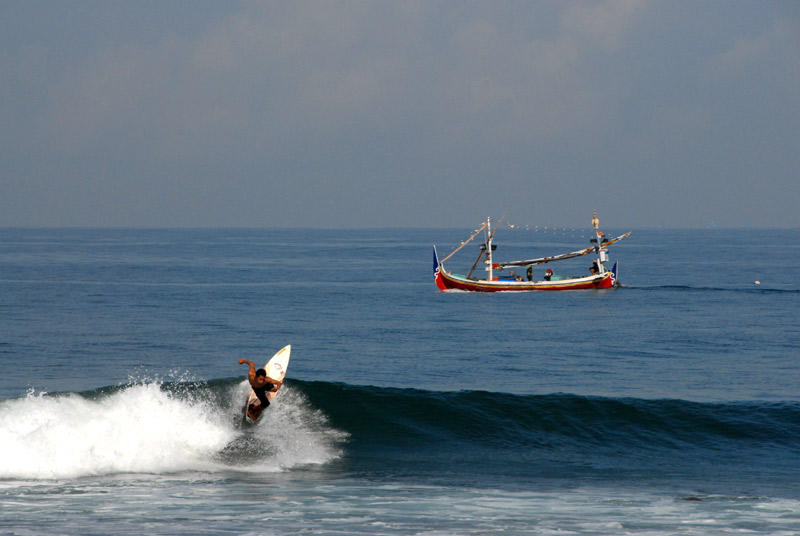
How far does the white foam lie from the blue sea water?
5 centimetres

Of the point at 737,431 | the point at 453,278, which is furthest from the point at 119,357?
the point at 453,278

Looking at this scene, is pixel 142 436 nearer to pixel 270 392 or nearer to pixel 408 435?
pixel 270 392

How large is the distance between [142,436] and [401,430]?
6.97 metres

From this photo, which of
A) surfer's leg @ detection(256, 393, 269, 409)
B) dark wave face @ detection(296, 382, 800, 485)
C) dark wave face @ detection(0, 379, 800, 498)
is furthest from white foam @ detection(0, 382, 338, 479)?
dark wave face @ detection(296, 382, 800, 485)

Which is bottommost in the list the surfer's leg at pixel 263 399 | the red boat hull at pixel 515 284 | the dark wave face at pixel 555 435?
the dark wave face at pixel 555 435

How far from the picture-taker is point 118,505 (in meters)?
15.0

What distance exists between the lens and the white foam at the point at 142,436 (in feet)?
58.5

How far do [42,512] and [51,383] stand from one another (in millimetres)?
14711

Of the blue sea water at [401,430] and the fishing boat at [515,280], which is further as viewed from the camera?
the fishing boat at [515,280]

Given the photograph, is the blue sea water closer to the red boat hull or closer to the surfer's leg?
the surfer's leg

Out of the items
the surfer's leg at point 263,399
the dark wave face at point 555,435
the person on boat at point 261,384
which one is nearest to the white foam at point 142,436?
the surfer's leg at point 263,399

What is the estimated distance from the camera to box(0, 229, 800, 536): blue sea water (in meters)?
14.6

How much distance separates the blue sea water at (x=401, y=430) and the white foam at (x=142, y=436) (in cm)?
5

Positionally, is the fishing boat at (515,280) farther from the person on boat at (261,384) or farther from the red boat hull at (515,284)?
the person on boat at (261,384)
